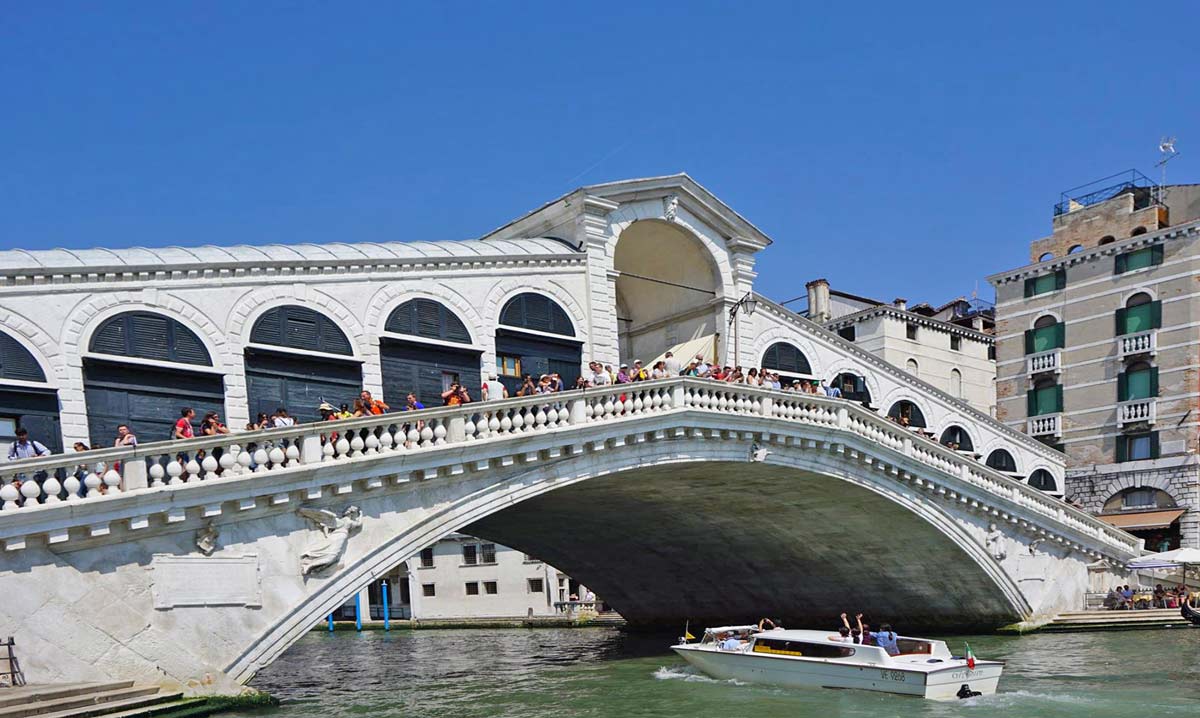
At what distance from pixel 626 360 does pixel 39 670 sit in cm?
1706

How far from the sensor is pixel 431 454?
55.3 feet

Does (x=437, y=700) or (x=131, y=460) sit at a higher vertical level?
(x=131, y=460)

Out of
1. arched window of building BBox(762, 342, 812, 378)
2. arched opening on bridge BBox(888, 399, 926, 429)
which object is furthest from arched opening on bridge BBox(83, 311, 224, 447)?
arched opening on bridge BBox(888, 399, 926, 429)

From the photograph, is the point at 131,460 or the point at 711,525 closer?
the point at 131,460

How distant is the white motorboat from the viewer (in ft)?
57.1

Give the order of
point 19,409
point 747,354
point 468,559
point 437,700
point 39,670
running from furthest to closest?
point 468,559, point 747,354, point 437,700, point 19,409, point 39,670

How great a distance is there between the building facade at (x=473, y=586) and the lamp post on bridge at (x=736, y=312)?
19011 mm

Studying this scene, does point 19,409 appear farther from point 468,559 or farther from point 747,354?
point 468,559

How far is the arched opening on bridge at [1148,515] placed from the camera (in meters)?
32.3

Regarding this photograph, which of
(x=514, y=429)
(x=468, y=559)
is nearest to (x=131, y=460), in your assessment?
(x=514, y=429)

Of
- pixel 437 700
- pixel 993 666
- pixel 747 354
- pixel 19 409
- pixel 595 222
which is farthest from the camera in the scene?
pixel 747 354

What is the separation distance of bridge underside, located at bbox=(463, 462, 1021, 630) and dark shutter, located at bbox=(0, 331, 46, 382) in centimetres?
910

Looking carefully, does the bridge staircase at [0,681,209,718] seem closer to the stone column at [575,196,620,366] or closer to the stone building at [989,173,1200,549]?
the stone column at [575,196,620,366]

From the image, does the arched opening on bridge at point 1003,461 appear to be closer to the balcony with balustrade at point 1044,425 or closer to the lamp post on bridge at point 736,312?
the balcony with balustrade at point 1044,425
